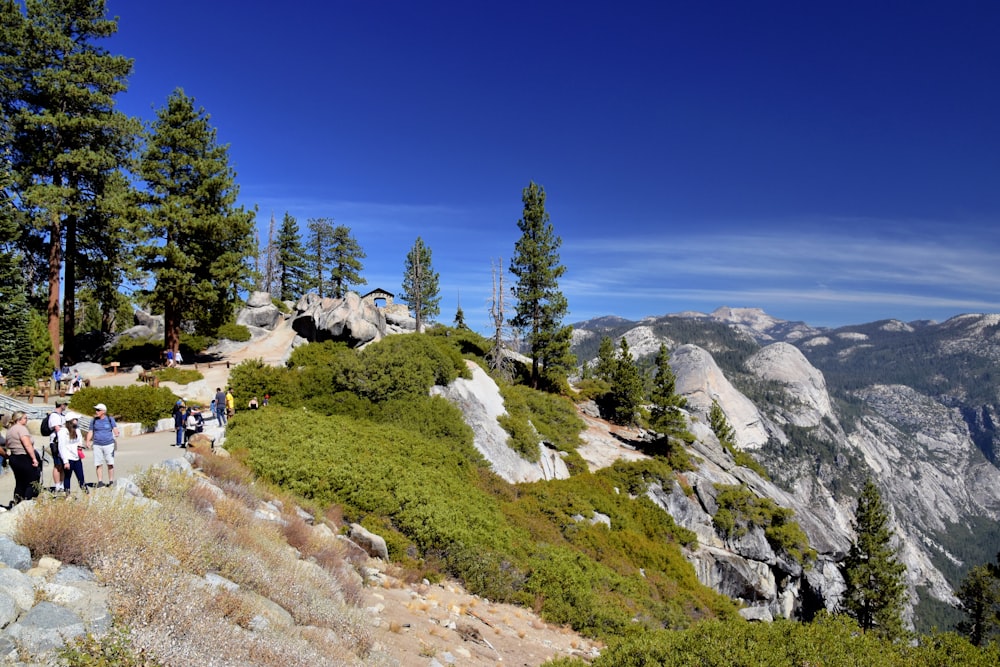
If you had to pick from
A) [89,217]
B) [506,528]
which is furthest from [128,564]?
[89,217]

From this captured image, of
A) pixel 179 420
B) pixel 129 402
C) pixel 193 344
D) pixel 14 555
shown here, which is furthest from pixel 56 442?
pixel 193 344

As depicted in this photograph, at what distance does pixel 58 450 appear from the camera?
30.9 ft

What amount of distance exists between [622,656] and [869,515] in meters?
40.4

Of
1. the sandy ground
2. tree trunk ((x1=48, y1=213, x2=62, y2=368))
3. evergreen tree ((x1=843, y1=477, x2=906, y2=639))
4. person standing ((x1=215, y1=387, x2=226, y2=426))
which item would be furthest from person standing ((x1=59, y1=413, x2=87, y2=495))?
evergreen tree ((x1=843, y1=477, x2=906, y2=639))

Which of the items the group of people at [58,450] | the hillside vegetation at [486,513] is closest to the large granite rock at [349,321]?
the hillside vegetation at [486,513]

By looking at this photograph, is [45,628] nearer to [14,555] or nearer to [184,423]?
[14,555]

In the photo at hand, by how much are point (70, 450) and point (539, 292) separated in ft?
99.9

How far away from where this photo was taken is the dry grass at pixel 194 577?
4944 mm

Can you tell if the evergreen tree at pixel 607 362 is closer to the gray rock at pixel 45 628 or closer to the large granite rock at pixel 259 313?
the large granite rock at pixel 259 313

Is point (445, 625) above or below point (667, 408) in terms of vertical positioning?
below

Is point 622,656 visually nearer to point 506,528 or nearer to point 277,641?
point 277,641

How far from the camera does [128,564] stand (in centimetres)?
538

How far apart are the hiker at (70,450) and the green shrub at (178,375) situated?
18.5 m

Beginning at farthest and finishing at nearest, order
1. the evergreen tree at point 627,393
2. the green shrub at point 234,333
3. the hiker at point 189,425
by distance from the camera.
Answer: the green shrub at point 234,333, the evergreen tree at point 627,393, the hiker at point 189,425
